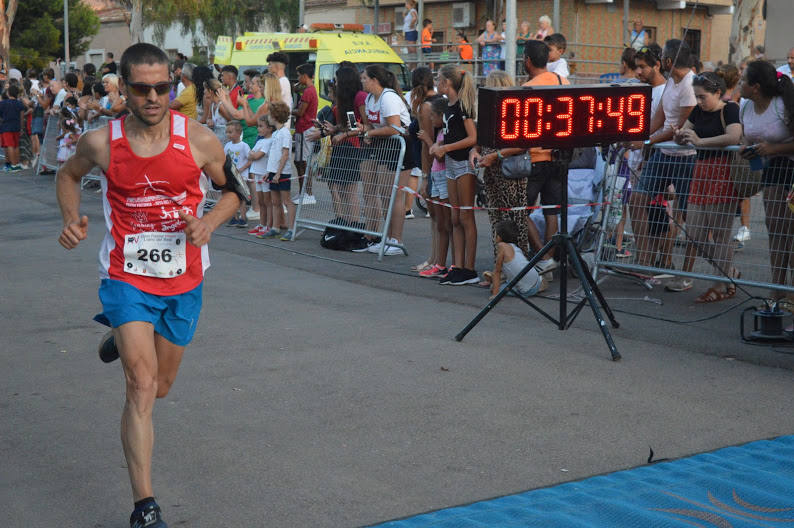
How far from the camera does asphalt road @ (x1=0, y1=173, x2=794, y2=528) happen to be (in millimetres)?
4766

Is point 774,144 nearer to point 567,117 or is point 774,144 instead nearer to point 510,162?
point 567,117

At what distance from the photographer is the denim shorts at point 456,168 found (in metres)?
10.0

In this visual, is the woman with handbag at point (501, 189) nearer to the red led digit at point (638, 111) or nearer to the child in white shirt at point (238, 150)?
the red led digit at point (638, 111)

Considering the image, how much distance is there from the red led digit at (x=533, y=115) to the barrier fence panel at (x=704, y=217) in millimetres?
2014

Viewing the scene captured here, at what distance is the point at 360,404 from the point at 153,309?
6.42 feet

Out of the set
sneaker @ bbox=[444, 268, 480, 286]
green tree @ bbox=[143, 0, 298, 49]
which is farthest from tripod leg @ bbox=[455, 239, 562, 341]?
green tree @ bbox=[143, 0, 298, 49]

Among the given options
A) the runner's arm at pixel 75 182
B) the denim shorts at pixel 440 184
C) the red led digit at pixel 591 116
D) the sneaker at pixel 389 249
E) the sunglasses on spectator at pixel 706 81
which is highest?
the sunglasses on spectator at pixel 706 81

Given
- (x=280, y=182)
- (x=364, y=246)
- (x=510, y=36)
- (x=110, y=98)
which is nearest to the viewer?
(x=364, y=246)

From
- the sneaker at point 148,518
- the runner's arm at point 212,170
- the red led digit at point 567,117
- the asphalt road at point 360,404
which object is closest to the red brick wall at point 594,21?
the asphalt road at point 360,404

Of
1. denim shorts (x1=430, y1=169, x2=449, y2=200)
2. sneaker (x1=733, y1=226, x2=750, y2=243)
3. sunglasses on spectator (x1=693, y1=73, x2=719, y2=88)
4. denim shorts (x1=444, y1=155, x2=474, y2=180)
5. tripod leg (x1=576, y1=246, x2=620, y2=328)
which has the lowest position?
tripod leg (x1=576, y1=246, x2=620, y2=328)

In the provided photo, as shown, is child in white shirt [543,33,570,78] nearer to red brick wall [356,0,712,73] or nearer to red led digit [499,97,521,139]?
red led digit [499,97,521,139]

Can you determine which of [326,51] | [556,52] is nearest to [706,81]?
[556,52]

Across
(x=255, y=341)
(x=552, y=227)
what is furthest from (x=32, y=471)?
(x=552, y=227)

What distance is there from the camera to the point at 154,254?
4.45m
